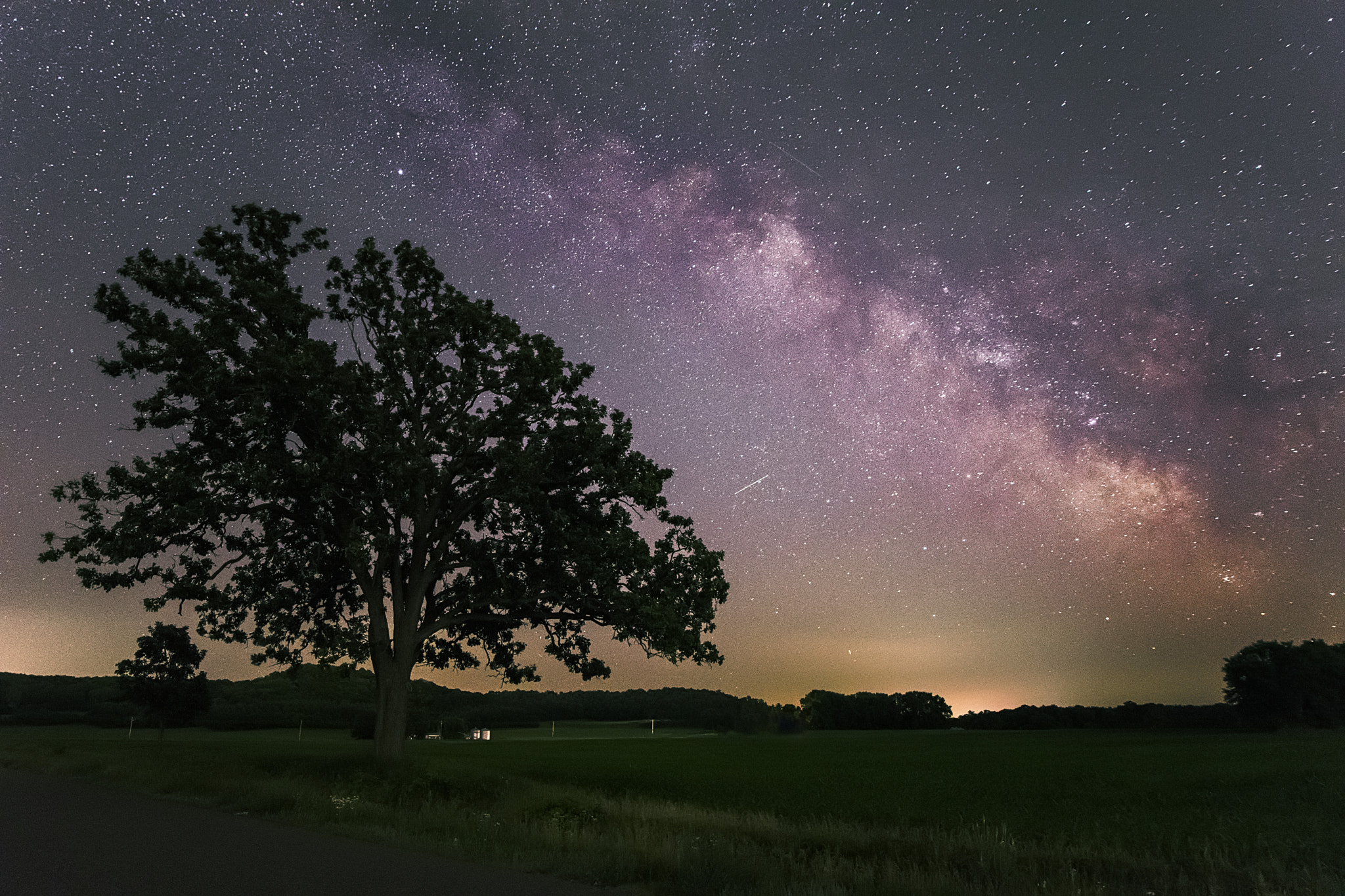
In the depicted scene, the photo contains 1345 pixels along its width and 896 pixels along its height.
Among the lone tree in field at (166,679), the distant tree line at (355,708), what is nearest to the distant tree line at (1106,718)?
the distant tree line at (355,708)

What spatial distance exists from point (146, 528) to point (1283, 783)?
38.5 metres

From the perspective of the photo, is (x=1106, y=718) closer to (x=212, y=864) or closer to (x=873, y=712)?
(x=873, y=712)

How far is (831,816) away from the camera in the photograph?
2041cm

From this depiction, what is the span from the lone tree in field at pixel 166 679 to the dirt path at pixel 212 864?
57.7 metres

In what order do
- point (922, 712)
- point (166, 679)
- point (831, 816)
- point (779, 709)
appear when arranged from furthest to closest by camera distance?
1. point (922, 712)
2. point (779, 709)
3. point (166, 679)
4. point (831, 816)

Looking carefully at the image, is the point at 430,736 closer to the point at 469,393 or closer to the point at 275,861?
the point at 469,393

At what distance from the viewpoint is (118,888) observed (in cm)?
817

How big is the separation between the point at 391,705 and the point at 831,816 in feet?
44.3

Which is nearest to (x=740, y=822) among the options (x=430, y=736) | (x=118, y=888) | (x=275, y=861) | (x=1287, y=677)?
(x=275, y=861)

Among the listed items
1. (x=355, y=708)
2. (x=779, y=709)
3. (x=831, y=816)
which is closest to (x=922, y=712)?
(x=779, y=709)

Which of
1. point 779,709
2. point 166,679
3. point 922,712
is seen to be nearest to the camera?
point 166,679

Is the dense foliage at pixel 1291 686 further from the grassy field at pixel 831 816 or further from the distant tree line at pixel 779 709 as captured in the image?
the grassy field at pixel 831 816

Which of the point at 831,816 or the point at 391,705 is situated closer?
the point at 831,816

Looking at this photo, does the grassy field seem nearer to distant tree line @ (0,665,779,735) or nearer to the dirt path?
the dirt path
